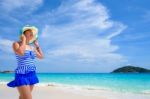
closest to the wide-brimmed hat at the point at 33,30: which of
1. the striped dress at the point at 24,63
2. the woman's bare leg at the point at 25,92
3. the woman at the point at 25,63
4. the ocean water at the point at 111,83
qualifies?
the woman at the point at 25,63

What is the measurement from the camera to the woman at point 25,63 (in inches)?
187

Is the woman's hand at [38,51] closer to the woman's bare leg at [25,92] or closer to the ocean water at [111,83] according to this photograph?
the woman's bare leg at [25,92]

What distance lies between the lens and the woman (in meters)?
4.76

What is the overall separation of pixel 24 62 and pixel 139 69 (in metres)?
97.2

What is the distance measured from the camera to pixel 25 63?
492 centimetres

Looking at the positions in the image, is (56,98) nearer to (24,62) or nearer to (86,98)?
(86,98)

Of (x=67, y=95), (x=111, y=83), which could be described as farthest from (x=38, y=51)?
(x=111, y=83)

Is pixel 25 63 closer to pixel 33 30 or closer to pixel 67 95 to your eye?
pixel 33 30

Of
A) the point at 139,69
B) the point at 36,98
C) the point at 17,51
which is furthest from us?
the point at 139,69

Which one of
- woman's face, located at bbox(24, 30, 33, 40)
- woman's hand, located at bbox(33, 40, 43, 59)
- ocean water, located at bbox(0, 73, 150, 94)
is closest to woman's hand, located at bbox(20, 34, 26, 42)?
woman's face, located at bbox(24, 30, 33, 40)

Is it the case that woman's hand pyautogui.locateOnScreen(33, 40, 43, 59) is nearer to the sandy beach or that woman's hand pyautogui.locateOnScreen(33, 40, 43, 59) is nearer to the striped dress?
the striped dress

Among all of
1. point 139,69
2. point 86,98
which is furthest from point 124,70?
point 86,98

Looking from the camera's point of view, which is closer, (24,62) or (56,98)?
(24,62)

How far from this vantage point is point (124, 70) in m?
102
